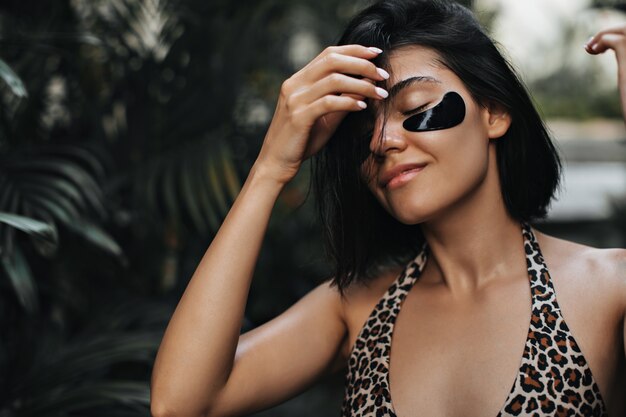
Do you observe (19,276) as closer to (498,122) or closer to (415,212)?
(415,212)

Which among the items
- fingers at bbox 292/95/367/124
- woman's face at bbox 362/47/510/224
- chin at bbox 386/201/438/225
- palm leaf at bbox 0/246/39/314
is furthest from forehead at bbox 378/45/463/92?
palm leaf at bbox 0/246/39/314

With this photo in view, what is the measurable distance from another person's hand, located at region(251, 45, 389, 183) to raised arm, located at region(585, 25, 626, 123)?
1.28ft

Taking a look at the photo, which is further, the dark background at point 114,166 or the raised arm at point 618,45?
the dark background at point 114,166

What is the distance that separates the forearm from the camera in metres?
1.48

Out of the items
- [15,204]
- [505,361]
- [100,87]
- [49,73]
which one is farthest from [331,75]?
[100,87]

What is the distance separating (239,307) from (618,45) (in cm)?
86

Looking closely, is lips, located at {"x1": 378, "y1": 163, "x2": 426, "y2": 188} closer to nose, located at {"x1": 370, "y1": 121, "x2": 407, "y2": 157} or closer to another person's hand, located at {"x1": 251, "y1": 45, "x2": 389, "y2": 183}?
nose, located at {"x1": 370, "y1": 121, "x2": 407, "y2": 157}

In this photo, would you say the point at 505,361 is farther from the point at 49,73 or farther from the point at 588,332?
the point at 49,73

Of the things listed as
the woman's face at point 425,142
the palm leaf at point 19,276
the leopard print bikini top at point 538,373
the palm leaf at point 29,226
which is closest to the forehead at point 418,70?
the woman's face at point 425,142

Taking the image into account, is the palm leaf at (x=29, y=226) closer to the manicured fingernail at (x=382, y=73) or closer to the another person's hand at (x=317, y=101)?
the another person's hand at (x=317, y=101)

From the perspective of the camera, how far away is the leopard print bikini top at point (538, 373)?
1.35 metres

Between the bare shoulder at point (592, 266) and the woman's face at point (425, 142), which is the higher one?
the woman's face at point (425, 142)

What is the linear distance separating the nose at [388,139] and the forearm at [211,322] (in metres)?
0.25

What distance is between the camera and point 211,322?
148 cm
